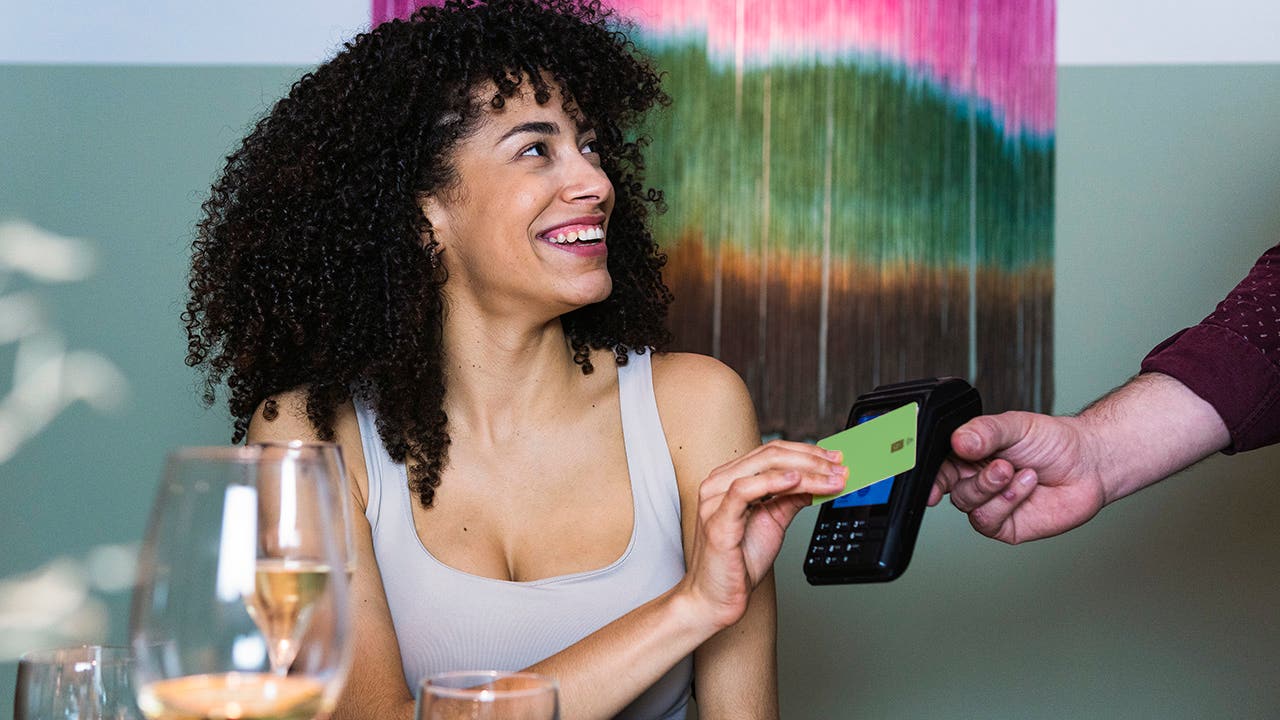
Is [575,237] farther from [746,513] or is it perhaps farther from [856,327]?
[856,327]

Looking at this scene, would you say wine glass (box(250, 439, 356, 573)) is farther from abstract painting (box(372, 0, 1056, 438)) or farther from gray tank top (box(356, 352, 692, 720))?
abstract painting (box(372, 0, 1056, 438))

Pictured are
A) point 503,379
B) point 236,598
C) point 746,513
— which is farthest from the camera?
point 503,379

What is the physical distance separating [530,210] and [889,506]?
2.49 feet

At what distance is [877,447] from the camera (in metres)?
1.00

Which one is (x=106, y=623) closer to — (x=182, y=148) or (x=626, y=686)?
(x=182, y=148)

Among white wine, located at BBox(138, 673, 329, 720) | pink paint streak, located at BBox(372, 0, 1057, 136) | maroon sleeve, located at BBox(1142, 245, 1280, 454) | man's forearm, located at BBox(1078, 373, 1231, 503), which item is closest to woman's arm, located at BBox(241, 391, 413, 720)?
white wine, located at BBox(138, 673, 329, 720)

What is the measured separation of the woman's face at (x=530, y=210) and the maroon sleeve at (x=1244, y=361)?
706 mm

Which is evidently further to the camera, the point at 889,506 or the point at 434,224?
the point at 434,224

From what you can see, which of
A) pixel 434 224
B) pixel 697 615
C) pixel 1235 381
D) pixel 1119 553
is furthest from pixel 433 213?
pixel 1119 553

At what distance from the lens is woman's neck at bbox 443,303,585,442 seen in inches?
65.9

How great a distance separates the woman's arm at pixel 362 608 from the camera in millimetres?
1313

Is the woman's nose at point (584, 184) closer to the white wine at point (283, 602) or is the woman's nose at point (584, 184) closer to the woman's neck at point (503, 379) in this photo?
the woman's neck at point (503, 379)

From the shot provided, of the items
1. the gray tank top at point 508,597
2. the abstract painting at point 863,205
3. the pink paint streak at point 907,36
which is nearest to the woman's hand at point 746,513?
the gray tank top at point 508,597

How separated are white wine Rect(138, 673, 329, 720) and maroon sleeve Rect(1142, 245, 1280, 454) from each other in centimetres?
112
